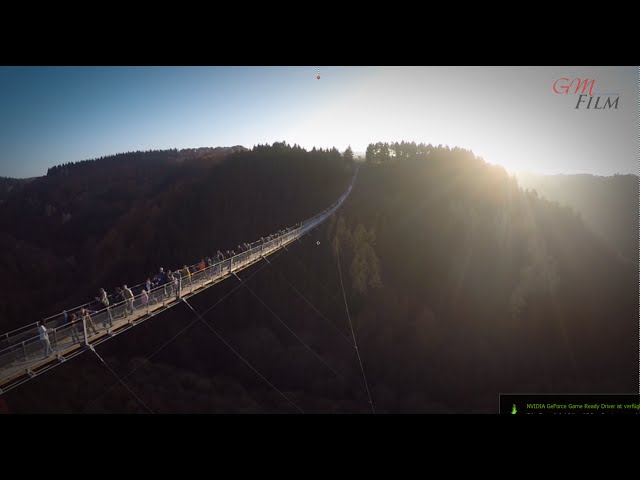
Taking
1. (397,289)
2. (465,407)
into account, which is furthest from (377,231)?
(465,407)

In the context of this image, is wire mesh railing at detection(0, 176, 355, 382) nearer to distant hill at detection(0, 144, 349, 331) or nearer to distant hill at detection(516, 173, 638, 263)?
distant hill at detection(0, 144, 349, 331)

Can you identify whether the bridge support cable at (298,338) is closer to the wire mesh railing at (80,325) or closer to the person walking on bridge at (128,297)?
the wire mesh railing at (80,325)

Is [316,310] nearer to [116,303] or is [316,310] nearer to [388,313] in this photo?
[388,313]

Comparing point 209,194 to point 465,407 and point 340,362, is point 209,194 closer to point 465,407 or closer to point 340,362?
point 340,362

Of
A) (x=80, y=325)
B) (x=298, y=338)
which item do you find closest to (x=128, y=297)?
(x=80, y=325)

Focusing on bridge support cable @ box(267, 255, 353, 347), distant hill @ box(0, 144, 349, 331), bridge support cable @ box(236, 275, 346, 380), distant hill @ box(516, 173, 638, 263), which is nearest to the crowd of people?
bridge support cable @ box(236, 275, 346, 380)
